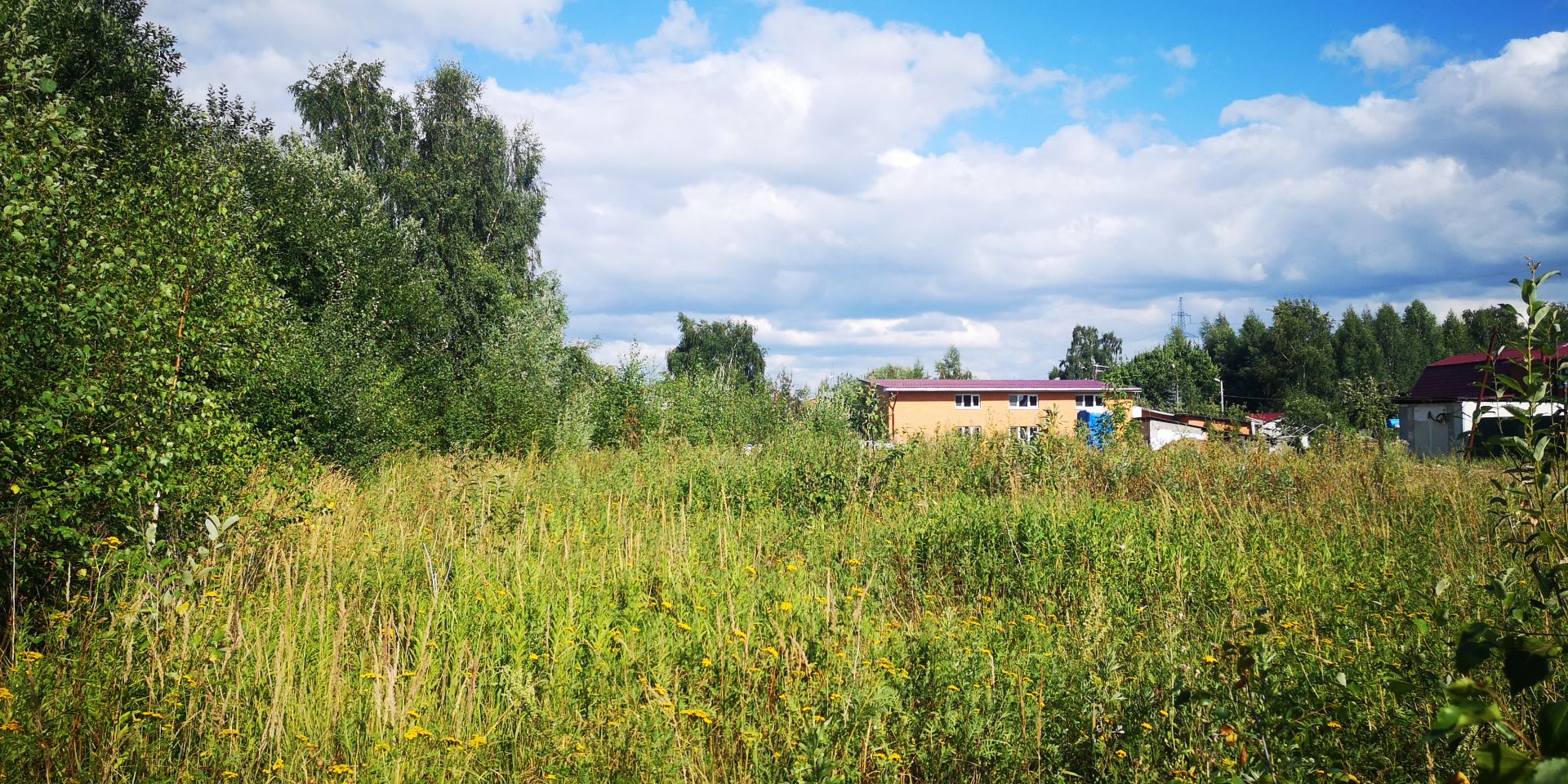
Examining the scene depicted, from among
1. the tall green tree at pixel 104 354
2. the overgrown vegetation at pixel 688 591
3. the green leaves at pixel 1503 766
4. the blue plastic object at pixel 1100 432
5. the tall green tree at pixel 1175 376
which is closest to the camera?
the green leaves at pixel 1503 766

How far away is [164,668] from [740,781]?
2509mm

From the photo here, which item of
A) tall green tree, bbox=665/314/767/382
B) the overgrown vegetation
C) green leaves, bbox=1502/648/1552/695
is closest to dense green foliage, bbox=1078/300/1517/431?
tall green tree, bbox=665/314/767/382

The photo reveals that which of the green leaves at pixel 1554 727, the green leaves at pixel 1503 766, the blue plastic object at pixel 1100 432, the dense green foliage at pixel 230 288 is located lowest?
the blue plastic object at pixel 1100 432

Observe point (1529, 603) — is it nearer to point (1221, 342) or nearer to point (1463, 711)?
point (1463, 711)

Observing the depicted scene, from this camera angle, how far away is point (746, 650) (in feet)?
11.5

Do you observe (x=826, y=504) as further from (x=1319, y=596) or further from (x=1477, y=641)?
(x=1477, y=641)

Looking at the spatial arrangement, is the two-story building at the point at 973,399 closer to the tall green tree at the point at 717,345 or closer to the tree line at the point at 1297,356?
the tree line at the point at 1297,356

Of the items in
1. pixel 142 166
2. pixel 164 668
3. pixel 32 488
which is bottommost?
pixel 164 668

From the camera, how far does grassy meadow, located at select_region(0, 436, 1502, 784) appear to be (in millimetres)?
2961

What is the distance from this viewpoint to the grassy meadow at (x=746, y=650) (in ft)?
9.71

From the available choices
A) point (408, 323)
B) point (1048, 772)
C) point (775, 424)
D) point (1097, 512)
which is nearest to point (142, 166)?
point (408, 323)

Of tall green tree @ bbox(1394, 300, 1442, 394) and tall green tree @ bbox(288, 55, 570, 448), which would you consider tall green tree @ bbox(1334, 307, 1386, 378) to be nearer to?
tall green tree @ bbox(1394, 300, 1442, 394)

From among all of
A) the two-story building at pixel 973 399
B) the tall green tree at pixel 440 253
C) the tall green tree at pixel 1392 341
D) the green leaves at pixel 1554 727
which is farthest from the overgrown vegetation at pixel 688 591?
the tall green tree at pixel 1392 341

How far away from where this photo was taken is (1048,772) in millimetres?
3102
